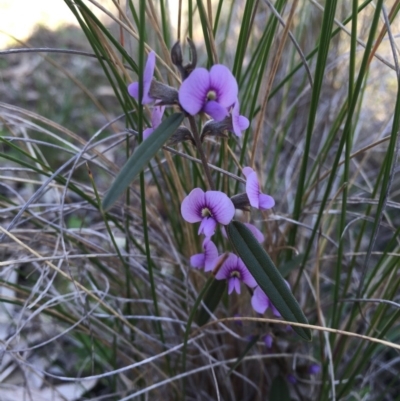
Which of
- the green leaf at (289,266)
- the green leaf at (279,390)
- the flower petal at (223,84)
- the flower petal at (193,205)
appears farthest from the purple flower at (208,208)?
the green leaf at (279,390)

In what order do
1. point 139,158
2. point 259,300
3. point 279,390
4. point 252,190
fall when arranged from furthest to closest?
point 279,390 → point 259,300 → point 252,190 → point 139,158

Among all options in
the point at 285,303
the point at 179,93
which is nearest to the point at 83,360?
the point at 285,303

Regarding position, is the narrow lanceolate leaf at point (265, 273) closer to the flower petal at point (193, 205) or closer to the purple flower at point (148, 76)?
the flower petal at point (193, 205)

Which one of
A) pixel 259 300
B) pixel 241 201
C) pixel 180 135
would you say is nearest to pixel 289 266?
pixel 259 300

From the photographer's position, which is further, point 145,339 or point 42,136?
point 42,136

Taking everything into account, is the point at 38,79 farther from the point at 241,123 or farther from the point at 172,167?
the point at 241,123

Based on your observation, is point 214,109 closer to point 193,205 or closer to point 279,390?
point 193,205

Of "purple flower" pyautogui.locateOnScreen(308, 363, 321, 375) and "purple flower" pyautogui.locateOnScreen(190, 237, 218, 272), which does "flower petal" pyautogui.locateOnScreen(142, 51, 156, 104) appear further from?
"purple flower" pyautogui.locateOnScreen(308, 363, 321, 375)

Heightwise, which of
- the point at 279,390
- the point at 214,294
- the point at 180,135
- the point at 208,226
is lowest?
the point at 279,390
